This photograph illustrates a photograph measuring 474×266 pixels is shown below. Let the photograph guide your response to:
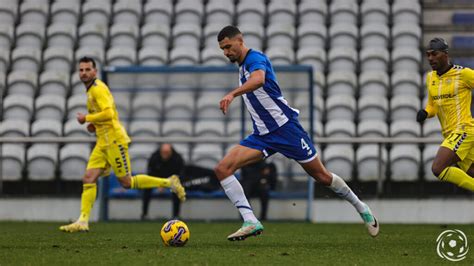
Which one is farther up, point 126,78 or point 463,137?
point 126,78

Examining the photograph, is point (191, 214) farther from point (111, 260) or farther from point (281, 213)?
point (111, 260)

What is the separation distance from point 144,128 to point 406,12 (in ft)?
23.4

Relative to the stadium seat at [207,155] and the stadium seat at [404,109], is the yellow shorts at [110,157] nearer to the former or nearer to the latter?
the stadium seat at [207,155]

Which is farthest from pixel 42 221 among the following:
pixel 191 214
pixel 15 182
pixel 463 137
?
pixel 463 137

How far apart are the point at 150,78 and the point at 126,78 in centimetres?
43

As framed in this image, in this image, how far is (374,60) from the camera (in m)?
21.0

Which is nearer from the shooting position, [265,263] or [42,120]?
[265,263]

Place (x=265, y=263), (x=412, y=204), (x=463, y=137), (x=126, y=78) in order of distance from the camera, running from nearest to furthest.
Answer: (x=265, y=263) < (x=463, y=137) < (x=412, y=204) < (x=126, y=78)

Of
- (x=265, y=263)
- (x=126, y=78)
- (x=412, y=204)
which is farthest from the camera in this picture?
(x=126, y=78)

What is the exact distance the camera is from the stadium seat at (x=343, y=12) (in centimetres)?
2233

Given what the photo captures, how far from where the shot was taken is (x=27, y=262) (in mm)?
7961

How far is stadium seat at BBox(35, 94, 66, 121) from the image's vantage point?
64.7ft

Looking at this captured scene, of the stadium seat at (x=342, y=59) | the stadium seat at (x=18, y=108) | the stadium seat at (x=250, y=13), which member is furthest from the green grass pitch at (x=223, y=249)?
the stadium seat at (x=250, y=13)

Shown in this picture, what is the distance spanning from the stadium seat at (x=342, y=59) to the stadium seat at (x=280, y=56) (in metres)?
0.83
